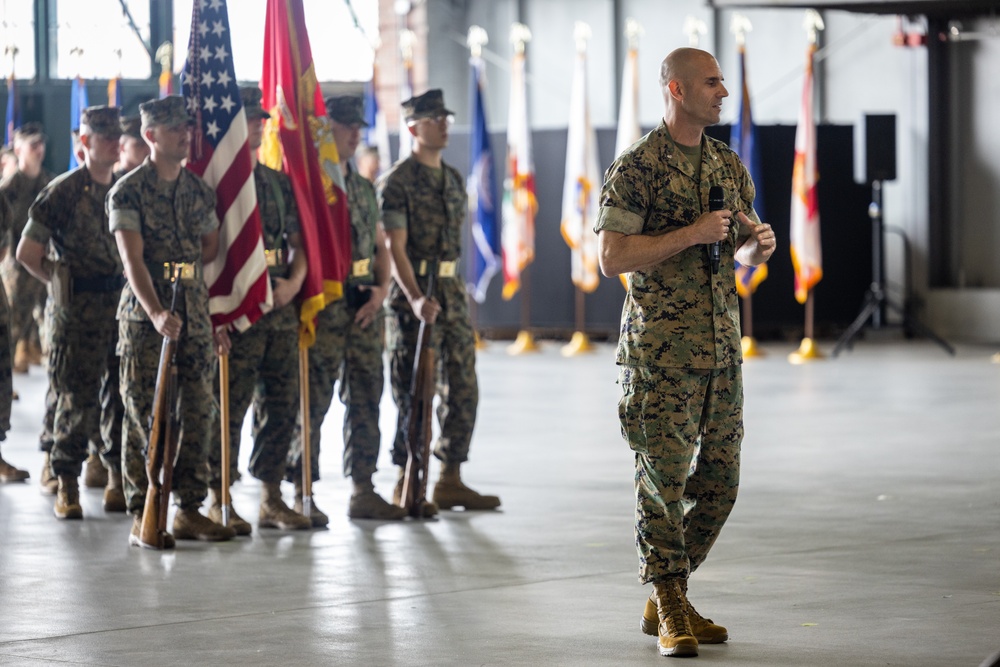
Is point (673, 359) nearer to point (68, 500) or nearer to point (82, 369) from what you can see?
point (68, 500)

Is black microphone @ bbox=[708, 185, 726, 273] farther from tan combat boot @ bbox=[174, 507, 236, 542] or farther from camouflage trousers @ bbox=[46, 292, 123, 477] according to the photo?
camouflage trousers @ bbox=[46, 292, 123, 477]

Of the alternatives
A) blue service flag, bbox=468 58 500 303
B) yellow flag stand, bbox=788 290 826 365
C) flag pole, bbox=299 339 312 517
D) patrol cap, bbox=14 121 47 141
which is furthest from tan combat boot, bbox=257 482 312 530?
blue service flag, bbox=468 58 500 303

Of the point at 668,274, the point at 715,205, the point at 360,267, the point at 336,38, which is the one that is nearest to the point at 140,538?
the point at 360,267

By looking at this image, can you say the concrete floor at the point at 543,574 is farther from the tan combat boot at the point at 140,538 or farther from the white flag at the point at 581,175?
the white flag at the point at 581,175

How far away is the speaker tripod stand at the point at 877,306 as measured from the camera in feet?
53.0

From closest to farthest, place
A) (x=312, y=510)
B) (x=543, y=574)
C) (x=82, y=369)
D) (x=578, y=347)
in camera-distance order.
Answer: (x=543, y=574)
(x=312, y=510)
(x=82, y=369)
(x=578, y=347)

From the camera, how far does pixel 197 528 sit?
6348 mm

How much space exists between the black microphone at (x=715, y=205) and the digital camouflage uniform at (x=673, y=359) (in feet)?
0.11

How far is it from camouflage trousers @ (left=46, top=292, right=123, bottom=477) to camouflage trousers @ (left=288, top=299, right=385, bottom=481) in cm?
97

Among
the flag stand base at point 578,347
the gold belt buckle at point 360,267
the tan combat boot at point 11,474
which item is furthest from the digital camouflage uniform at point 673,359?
the flag stand base at point 578,347

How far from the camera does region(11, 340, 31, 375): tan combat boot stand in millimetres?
14719

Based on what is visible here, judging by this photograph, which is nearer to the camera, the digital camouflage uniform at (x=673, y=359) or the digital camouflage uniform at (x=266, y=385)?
the digital camouflage uniform at (x=673, y=359)

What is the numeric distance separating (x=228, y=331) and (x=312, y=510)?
820mm

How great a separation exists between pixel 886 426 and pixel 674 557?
6.05 meters
